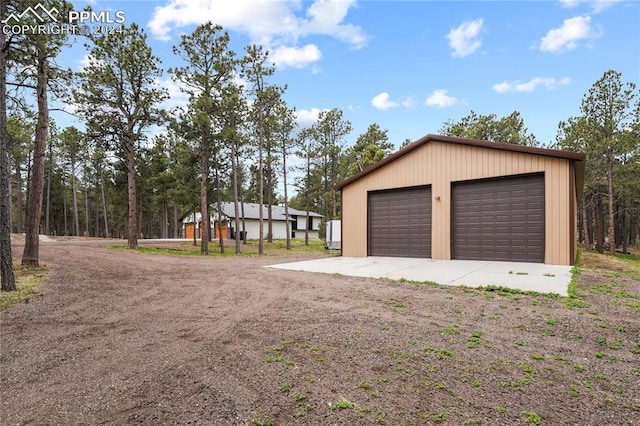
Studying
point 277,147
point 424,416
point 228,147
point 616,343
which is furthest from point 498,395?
point 277,147

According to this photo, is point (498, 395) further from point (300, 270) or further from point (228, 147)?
point (228, 147)

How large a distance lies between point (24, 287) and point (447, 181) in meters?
11.3

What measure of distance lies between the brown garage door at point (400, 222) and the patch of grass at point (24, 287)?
9852 mm

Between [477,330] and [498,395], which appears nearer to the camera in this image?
[498,395]

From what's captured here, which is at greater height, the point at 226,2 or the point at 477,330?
the point at 226,2

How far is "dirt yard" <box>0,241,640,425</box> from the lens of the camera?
6.90 feet

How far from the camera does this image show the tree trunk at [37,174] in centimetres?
830

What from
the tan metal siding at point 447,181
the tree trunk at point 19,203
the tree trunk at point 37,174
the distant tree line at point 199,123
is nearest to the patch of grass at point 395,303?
the tan metal siding at point 447,181

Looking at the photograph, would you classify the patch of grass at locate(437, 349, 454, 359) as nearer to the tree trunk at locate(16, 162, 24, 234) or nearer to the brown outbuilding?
the brown outbuilding

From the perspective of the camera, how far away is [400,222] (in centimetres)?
1188

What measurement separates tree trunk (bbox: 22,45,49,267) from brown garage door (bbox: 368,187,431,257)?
10.4 m

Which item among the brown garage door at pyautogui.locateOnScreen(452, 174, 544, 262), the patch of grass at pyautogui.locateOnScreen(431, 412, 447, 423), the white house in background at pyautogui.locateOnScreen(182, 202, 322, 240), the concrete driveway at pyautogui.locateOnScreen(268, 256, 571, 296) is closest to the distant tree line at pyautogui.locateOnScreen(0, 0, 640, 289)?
the white house in background at pyautogui.locateOnScreen(182, 202, 322, 240)

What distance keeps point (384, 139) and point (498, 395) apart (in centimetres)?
2552

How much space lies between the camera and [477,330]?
3596 mm
